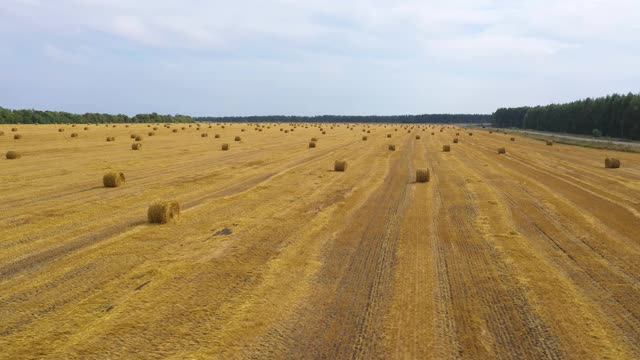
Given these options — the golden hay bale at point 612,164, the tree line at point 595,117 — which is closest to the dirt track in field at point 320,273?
the golden hay bale at point 612,164

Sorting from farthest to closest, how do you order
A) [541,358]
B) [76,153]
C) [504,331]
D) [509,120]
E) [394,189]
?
[509,120] → [76,153] → [394,189] → [504,331] → [541,358]

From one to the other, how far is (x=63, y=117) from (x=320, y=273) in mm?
102242

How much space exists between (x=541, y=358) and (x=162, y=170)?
19.8m

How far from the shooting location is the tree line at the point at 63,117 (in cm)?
8138

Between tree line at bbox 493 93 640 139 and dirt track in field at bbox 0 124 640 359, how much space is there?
211 feet

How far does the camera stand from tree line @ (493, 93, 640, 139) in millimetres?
72000

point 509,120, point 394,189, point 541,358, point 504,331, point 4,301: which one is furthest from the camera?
point 509,120

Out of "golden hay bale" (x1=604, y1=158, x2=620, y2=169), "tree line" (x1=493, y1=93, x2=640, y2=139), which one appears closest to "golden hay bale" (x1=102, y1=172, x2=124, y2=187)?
"golden hay bale" (x1=604, y1=158, x2=620, y2=169)

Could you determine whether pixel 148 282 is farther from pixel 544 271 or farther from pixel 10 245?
pixel 544 271

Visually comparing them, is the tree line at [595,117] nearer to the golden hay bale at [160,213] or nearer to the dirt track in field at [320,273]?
the dirt track in field at [320,273]

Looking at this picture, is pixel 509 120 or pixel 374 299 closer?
pixel 374 299

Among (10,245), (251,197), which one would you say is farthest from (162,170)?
(10,245)

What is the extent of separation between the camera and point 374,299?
7535 millimetres

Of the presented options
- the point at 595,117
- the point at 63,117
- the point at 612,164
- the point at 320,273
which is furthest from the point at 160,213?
the point at 63,117
